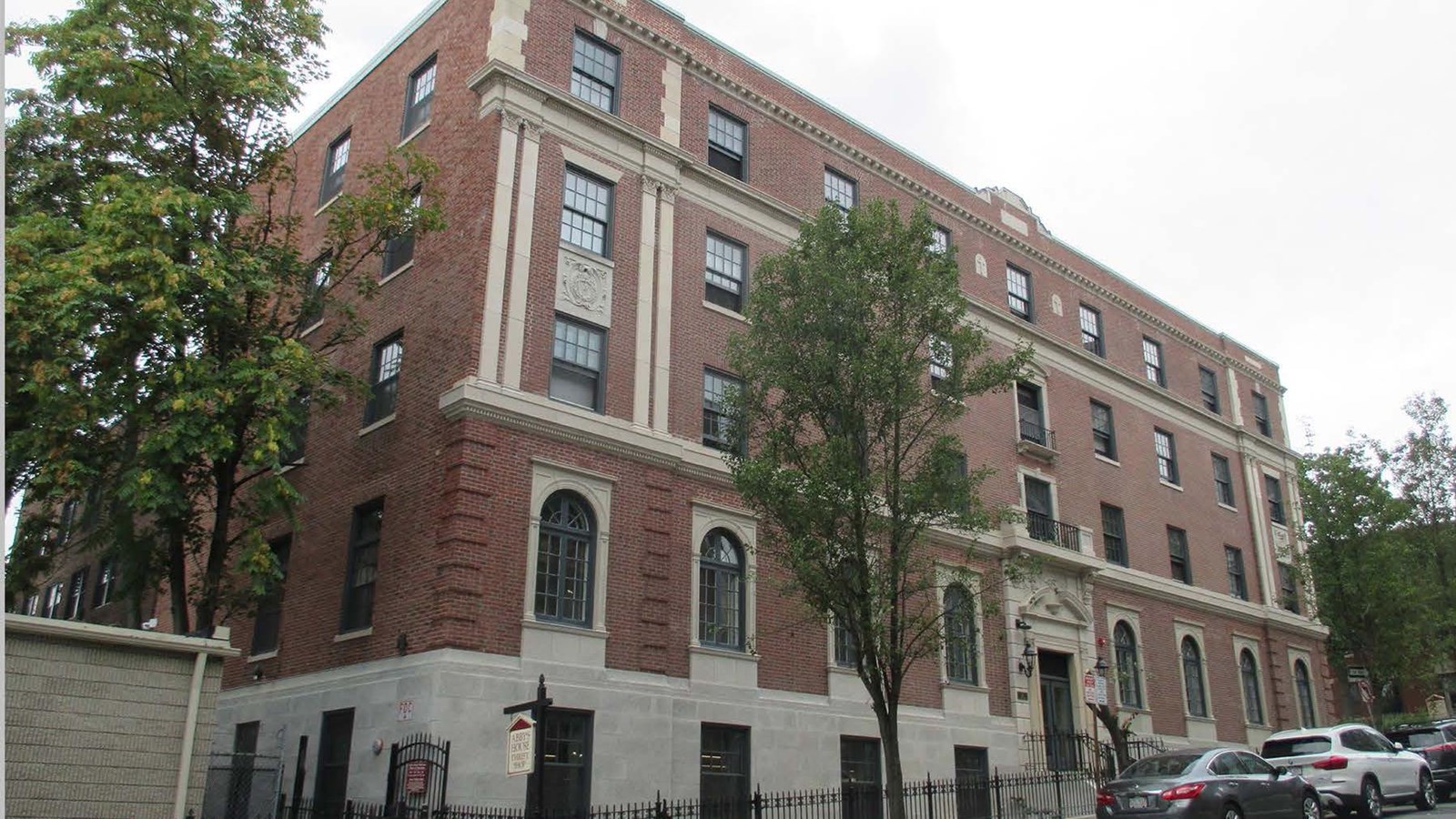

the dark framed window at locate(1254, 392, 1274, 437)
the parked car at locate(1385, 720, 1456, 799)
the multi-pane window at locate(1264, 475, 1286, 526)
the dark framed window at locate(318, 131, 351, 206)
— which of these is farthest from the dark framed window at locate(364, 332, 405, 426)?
Answer: the dark framed window at locate(1254, 392, 1274, 437)

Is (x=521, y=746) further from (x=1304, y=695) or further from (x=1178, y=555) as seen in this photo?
(x=1304, y=695)

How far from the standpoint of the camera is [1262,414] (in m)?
43.9

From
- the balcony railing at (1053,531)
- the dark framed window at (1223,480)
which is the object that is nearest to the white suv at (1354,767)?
the balcony railing at (1053,531)

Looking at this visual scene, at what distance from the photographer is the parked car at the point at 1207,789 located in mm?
16703

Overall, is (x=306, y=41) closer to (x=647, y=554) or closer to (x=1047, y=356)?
(x=647, y=554)

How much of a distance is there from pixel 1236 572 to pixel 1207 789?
24.3m

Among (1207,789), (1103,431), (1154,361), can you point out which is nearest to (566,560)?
(1207,789)

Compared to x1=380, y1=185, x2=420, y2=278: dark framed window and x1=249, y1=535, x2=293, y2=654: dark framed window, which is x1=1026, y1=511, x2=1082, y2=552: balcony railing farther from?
x1=249, y1=535, x2=293, y2=654: dark framed window

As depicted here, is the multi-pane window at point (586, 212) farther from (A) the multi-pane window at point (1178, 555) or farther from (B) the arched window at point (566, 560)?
(A) the multi-pane window at point (1178, 555)

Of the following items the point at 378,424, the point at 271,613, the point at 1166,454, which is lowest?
the point at 271,613

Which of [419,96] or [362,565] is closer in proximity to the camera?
[362,565]

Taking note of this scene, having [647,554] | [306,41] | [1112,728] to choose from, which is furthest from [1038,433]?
[306,41]

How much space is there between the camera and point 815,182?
2848 centimetres

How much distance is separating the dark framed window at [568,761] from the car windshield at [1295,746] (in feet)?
43.0
